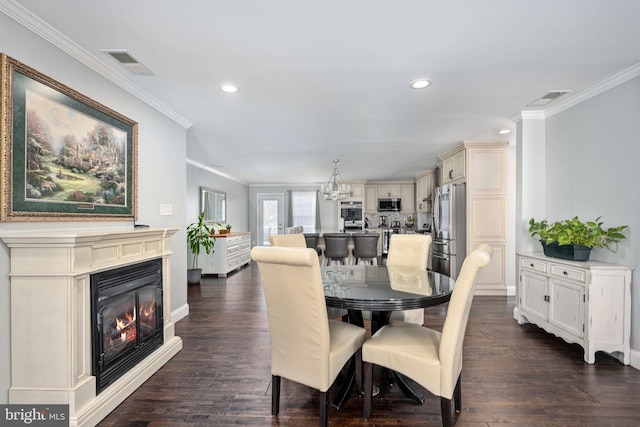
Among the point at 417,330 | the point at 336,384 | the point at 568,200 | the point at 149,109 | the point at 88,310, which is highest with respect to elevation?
the point at 149,109

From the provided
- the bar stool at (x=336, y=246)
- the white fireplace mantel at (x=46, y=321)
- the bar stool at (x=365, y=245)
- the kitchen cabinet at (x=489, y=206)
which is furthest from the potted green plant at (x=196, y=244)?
the kitchen cabinet at (x=489, y=206)

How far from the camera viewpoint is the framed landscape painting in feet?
5.38

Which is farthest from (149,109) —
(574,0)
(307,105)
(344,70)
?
(574,0)

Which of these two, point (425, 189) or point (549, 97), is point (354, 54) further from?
point (425, 189)

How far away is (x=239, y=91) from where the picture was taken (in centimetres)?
273

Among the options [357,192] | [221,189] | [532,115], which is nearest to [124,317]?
[532,115]

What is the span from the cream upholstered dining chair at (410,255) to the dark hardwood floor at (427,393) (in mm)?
539

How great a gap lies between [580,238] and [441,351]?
212cm

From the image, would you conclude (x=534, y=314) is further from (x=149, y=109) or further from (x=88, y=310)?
(x=149, y=109)

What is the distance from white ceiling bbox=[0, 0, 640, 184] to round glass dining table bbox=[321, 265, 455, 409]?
1.62 metres

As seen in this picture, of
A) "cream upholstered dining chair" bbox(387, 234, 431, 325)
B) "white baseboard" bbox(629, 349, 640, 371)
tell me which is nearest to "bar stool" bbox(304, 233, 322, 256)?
"cream upholstered dining chair" bbox(387, 234, 431, 325)

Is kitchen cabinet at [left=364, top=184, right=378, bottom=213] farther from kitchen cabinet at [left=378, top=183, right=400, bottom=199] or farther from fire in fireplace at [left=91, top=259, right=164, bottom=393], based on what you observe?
fire in fireplace at [left=91, top=259, right=164, bottom=393]

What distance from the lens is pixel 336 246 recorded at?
16.6 ft

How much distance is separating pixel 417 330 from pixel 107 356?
2.00 meters
